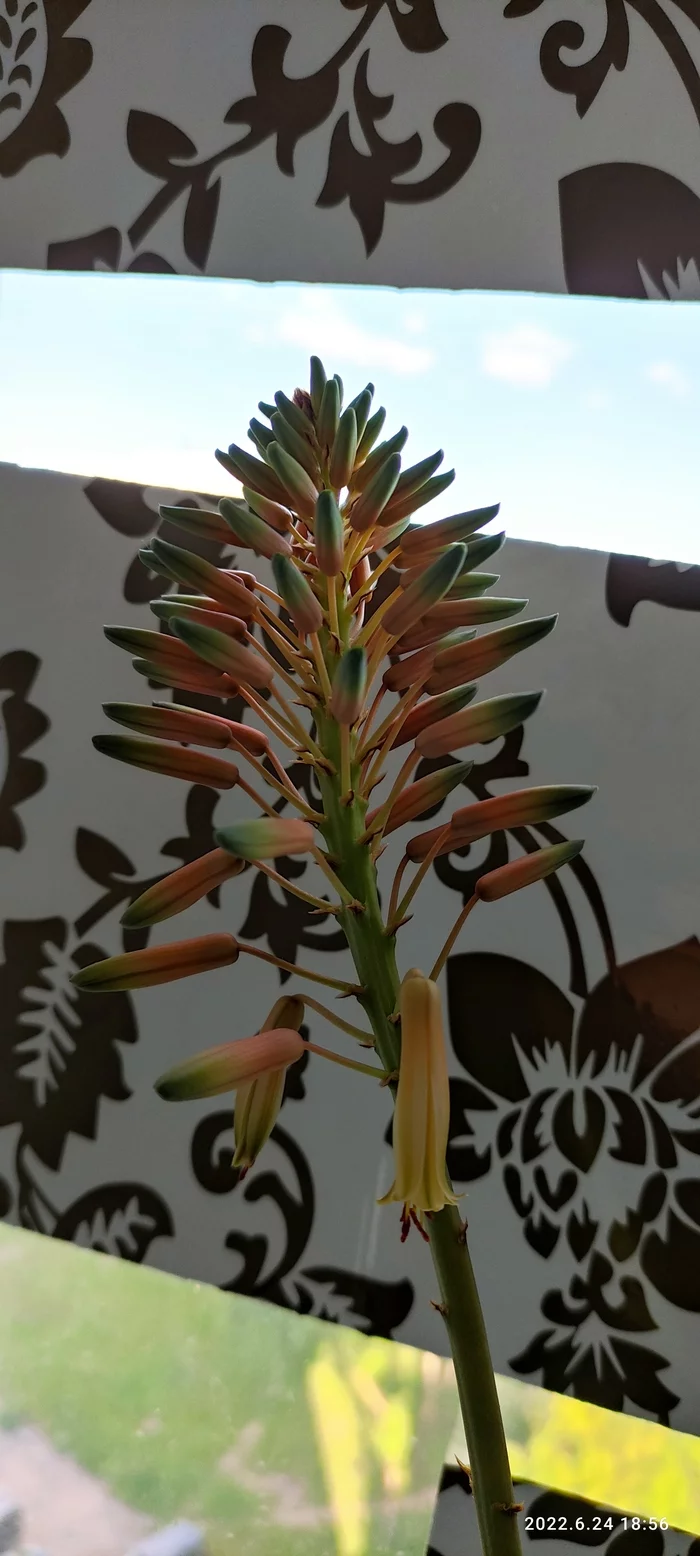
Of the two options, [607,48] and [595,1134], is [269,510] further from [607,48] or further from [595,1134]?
[607,48]

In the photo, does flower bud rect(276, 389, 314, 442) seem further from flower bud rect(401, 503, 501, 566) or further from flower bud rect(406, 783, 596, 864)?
flower bud rect(406, 783, 596, 864)

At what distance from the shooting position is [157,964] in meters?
0.52

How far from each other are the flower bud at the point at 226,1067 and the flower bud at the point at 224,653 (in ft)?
0.71

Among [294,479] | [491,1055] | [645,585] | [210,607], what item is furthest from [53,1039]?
[645,585]

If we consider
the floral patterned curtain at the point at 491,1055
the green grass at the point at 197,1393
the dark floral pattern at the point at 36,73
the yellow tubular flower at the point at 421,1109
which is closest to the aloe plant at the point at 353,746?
the yellow tubular flower at the point at 421,1109

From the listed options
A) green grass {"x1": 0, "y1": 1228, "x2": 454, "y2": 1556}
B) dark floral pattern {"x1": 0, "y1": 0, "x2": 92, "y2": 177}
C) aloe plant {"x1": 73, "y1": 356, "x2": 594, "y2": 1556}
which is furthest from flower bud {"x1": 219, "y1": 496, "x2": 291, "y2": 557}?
dark floral pattern {"x1": 0, "y1": 0, "x2": 92, "y2": 177}

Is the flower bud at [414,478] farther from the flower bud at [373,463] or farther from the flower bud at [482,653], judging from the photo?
the flower bud at [482,653]

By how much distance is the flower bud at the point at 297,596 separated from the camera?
0.54 metres

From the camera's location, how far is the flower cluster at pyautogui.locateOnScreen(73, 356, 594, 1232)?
1.59 feet

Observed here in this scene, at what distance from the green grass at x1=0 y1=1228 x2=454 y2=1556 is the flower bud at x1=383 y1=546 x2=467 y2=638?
70 cm

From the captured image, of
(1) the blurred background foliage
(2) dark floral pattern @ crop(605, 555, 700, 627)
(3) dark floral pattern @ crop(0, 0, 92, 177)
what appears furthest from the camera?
(3) dark floral pattern @ crop(0, 0, 92, 177)

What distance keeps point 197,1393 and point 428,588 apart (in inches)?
33.1

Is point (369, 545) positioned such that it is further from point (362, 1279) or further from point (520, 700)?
point (362, 1279)

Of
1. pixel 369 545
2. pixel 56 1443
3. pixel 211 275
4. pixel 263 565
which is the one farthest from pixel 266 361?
pixel 56 1443
